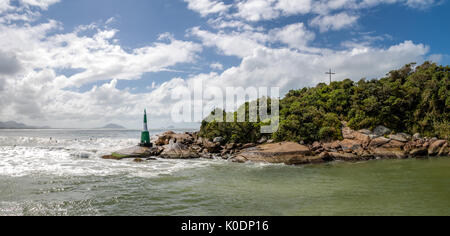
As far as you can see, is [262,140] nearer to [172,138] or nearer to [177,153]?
[177,153]

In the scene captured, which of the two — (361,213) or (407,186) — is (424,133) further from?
(361,213)

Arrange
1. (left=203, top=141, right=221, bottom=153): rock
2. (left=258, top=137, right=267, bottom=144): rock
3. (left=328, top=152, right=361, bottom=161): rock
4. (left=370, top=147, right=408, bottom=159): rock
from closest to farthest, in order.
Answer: (left=328, top=152, right=361, bottom=161): rock, (left=370, top=147, right=408, bottom=159): rock, (left=203, top=141, right=221, bottom=153): rock, (left=258, top=137, right=267, bottom=144): rock

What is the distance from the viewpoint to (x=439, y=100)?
2689 centimetres

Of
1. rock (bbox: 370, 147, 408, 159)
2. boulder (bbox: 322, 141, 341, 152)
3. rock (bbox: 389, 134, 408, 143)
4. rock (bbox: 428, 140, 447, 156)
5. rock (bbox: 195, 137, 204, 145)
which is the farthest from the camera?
rock (bbox: 195, 137, 204, 145)

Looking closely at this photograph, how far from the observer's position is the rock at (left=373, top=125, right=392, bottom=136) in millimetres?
24781

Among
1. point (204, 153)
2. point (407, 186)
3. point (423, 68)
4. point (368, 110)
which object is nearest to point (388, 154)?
point (368, 110)

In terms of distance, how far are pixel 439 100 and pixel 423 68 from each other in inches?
396

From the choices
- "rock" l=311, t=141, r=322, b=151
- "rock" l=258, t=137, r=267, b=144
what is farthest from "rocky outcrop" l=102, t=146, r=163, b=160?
"rock" l=311, t=141, r=322, b=151

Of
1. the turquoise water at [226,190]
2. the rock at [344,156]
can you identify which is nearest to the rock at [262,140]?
the rock at [344,156]

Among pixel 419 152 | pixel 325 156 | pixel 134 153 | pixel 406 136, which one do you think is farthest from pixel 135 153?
pixel 406 136

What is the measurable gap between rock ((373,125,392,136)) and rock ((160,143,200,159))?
57.6ft

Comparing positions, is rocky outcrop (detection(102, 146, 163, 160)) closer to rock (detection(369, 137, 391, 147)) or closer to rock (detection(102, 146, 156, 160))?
rock (detection(102, 146, 156, 160))
